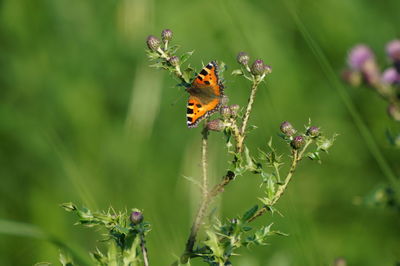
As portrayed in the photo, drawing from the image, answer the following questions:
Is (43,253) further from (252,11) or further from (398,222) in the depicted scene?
(252,11)

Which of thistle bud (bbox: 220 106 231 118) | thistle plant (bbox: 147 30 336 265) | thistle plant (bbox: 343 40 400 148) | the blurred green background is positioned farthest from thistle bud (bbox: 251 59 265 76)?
the blurred green background

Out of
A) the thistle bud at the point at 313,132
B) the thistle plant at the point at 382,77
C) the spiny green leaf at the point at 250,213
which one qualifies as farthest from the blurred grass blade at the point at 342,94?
the spiny green leaf at the point at 250,213

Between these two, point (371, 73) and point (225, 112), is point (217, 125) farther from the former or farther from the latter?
point (371, 73)

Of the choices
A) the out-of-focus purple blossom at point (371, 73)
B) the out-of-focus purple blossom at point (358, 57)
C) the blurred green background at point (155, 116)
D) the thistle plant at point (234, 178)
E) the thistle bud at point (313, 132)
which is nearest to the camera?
the thistle plant at point (234, 178)

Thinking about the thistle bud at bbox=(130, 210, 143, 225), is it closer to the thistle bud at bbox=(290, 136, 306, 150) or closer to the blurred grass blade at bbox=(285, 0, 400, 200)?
the thistle bud at bbox=(290, 136, 306, 150)

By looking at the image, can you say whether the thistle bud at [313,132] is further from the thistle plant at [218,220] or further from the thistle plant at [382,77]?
the thistle plant at [382,77]

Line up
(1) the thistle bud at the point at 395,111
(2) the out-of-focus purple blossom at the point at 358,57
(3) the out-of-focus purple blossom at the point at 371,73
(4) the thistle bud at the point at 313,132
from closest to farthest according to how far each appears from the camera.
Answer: (4) the thistle bud at the point at 313,132, (1) the thistle bud at the point at 395,111, (3) the out-of-focus purple blossom at the point at 371,73, (2) the out-of-focus purple blossom at the point at 358,57
